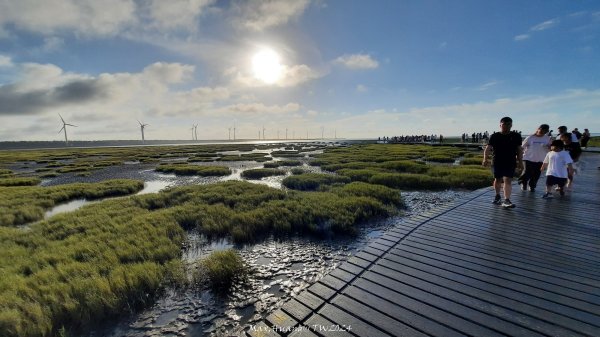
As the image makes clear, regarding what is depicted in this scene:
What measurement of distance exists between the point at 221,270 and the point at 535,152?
12.9 m

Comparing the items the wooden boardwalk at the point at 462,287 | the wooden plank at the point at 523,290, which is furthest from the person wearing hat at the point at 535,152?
the wooden plank at the point at 523,290

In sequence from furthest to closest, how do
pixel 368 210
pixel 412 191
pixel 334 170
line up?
pixel 334 170, pixel 412 191, pixel 368 210

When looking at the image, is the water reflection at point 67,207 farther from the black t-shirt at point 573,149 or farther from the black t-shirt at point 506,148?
the black t-shirt at point 573,149

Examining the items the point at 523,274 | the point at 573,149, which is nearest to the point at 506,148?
the point at 523,274

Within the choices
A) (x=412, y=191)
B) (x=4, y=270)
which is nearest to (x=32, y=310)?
(x=4, y=270)

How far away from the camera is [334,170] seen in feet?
92.0

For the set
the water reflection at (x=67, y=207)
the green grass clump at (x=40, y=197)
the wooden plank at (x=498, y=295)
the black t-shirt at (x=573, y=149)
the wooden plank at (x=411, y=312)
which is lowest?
the water reflection at (x=67, y=207)

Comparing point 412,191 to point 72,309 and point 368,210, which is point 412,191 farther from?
point 72,309

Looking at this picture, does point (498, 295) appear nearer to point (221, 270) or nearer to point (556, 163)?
point (221, 270)

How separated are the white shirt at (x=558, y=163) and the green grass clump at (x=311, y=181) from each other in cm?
1208

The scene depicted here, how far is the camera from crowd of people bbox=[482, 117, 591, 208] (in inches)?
324

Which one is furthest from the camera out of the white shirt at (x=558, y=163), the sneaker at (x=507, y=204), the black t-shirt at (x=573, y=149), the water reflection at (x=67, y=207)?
the water reflection at (x=67, y=207)

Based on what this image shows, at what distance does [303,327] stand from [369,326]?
0.92m

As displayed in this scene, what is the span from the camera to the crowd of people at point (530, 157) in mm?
8234
